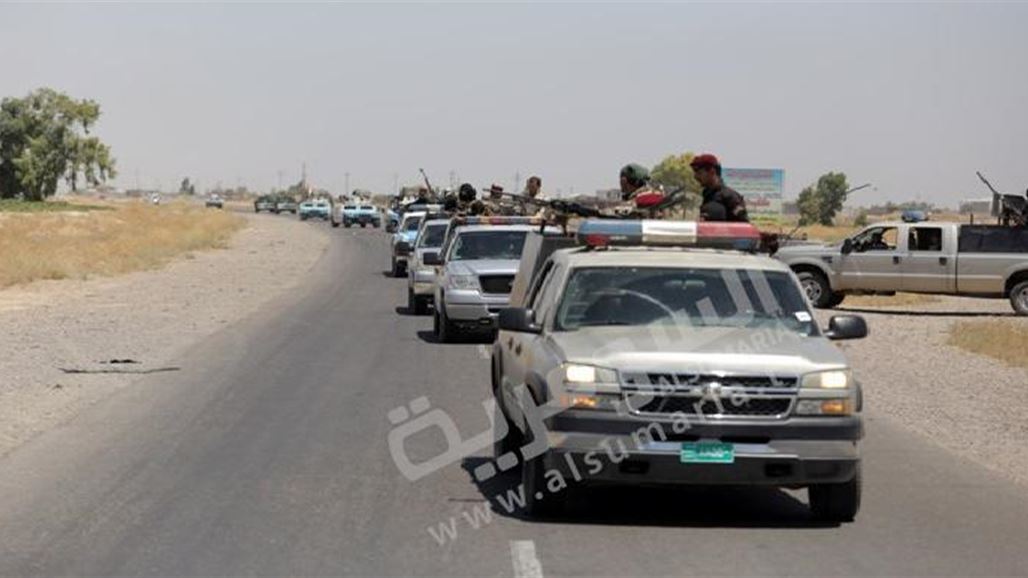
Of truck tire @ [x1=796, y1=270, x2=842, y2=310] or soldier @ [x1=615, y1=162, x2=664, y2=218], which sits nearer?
soldier @ [x1=615, y1=162, x2=664, y2=218]

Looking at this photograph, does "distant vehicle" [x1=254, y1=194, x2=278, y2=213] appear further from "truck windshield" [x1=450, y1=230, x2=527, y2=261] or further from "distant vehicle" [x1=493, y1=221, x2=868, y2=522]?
"distant vehicle" [x1=493, y1=221, x2=868, y2=522]

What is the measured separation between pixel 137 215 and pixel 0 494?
89.6m

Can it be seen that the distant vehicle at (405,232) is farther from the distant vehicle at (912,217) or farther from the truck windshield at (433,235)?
the distant vehicle at (912,217)

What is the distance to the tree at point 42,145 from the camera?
11912 centimetres

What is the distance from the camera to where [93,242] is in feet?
182

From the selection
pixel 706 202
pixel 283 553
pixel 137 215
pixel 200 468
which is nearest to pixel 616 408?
pixel 283 553

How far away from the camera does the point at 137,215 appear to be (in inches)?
3782

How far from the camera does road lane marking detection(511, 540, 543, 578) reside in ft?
23.8

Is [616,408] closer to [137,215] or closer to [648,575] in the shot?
[648,575]

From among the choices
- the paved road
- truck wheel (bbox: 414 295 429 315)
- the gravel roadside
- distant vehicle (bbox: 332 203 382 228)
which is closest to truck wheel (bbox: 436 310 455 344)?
truck wheel (bbox: 414 295 429 315)

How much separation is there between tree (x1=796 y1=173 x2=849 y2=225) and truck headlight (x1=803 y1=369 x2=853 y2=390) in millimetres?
89565

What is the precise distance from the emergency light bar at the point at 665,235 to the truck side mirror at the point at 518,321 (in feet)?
2.71

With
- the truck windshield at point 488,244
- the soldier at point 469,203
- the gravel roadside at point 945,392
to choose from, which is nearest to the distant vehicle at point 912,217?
the gravel roadside at point 945,392

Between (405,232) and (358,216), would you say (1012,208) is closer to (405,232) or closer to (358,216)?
(405,232)
